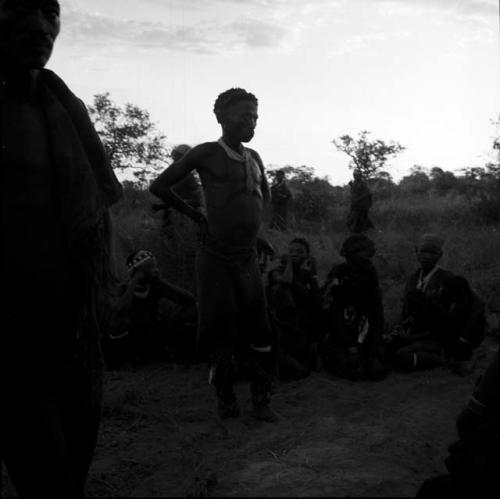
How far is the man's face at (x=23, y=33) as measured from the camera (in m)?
1.82

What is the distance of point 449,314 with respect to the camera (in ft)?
17.3

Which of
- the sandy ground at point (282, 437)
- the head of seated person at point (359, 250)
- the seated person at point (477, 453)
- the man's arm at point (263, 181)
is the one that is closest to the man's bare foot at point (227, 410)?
the sandy ground at point (282, 437)

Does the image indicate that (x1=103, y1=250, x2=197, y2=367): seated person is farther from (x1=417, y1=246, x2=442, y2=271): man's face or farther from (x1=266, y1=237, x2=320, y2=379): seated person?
(x1=417, y1=246, x2=442, y2=271): man's face

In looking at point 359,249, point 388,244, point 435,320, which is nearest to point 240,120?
point 359,249

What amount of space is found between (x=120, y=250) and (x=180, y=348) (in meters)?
2.90

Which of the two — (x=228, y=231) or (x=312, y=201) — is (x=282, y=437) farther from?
(x=312, y=201)

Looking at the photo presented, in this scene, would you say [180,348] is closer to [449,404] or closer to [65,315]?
[449,404]

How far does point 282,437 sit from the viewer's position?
3506mm

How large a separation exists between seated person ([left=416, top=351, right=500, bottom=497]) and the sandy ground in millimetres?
185

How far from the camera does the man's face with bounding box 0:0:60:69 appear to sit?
182cm

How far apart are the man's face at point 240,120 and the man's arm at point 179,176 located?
18 cm

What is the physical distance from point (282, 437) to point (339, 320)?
194 cm

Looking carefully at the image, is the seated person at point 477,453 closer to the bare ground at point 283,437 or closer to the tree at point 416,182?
the bare ground at point 283,437

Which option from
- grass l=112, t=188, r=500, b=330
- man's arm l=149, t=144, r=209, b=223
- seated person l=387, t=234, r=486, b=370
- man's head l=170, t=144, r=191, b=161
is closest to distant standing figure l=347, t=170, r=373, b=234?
grass l=112, t=188, r=500, b=330
